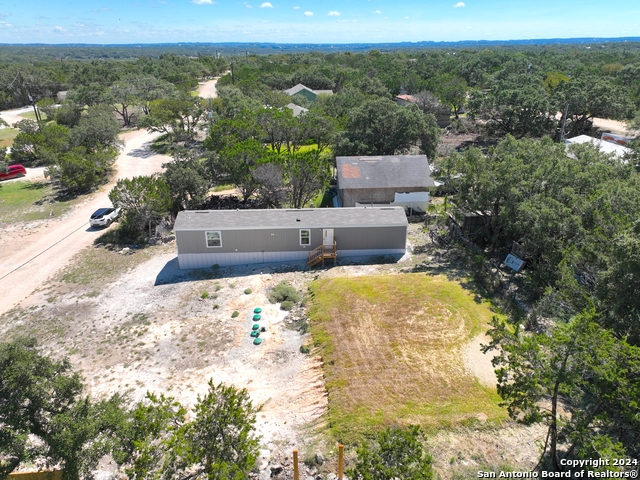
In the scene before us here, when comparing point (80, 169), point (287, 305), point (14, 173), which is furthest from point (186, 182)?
point (14, 173)

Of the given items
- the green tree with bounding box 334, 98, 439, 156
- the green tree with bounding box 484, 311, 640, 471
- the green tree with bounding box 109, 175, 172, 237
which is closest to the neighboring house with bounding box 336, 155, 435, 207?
the green tree with bounding box 334, 98, 439, 156

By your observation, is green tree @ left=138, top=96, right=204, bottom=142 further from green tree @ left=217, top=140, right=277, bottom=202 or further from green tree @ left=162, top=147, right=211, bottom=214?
green tree @ left=217, top=140, right=277, bottom=202

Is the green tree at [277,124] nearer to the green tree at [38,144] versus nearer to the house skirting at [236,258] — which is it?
the house skirting at [236,258]

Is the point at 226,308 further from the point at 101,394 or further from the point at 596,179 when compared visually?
the point at 596,179

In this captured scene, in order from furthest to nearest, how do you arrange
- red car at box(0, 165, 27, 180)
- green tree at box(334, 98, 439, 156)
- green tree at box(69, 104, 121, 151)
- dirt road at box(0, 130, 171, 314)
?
green tree at box(69, 104, 121, 151) < red car at box(0, 165, 27, 180) < green tree at box(334, 98, 439, 156) < dirt road at box(0, 130, 171, 314)

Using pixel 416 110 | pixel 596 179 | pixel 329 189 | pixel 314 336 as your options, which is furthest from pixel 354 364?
pixel 416 110

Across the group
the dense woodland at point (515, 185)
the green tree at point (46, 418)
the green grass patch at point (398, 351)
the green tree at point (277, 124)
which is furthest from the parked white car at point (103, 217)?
the green tree at point (46, 418)
